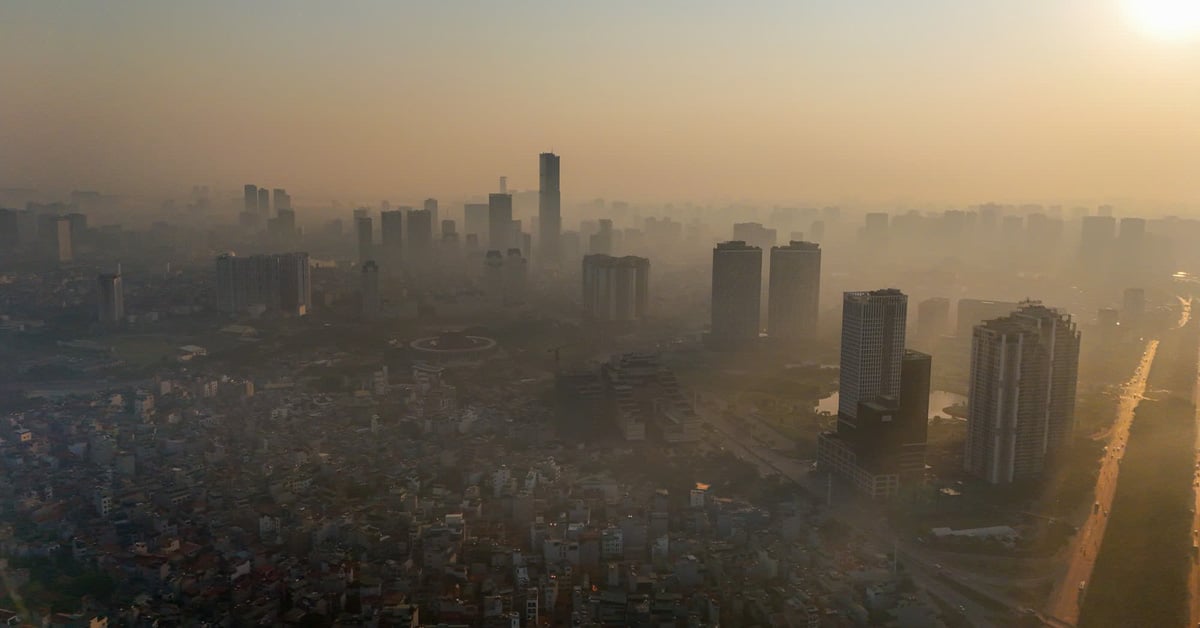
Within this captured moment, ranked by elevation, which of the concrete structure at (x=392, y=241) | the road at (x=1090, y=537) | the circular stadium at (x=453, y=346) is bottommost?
the road at (x=1090, y=537)

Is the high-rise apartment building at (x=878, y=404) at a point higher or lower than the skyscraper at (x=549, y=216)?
lower

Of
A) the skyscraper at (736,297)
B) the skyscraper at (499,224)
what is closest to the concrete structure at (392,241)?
the skyscraper at (499,224)

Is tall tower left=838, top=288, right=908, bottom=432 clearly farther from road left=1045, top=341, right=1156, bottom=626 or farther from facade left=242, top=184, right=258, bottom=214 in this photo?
facade left=242, top=184, right=258, bottom=214

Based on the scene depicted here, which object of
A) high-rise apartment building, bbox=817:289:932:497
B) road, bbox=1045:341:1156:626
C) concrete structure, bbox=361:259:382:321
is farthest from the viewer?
concrete structure, bbox=361:259:382:321

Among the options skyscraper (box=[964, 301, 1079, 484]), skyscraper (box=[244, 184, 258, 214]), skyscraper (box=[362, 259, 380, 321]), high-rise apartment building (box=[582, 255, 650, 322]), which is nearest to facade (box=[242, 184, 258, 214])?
skyscraper (box=[244, 184, 258, 214])

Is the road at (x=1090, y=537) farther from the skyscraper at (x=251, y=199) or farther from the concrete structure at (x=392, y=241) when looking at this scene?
the concrete structure at (x=392, y=241)

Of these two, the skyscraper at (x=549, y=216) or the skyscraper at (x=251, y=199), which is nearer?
the skyscraper at (x=251, y=199)

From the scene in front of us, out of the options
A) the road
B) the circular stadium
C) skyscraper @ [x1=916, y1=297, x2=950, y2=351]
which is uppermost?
skyscraper @ [x1=916, y1=297, x2=950, y2=351]
